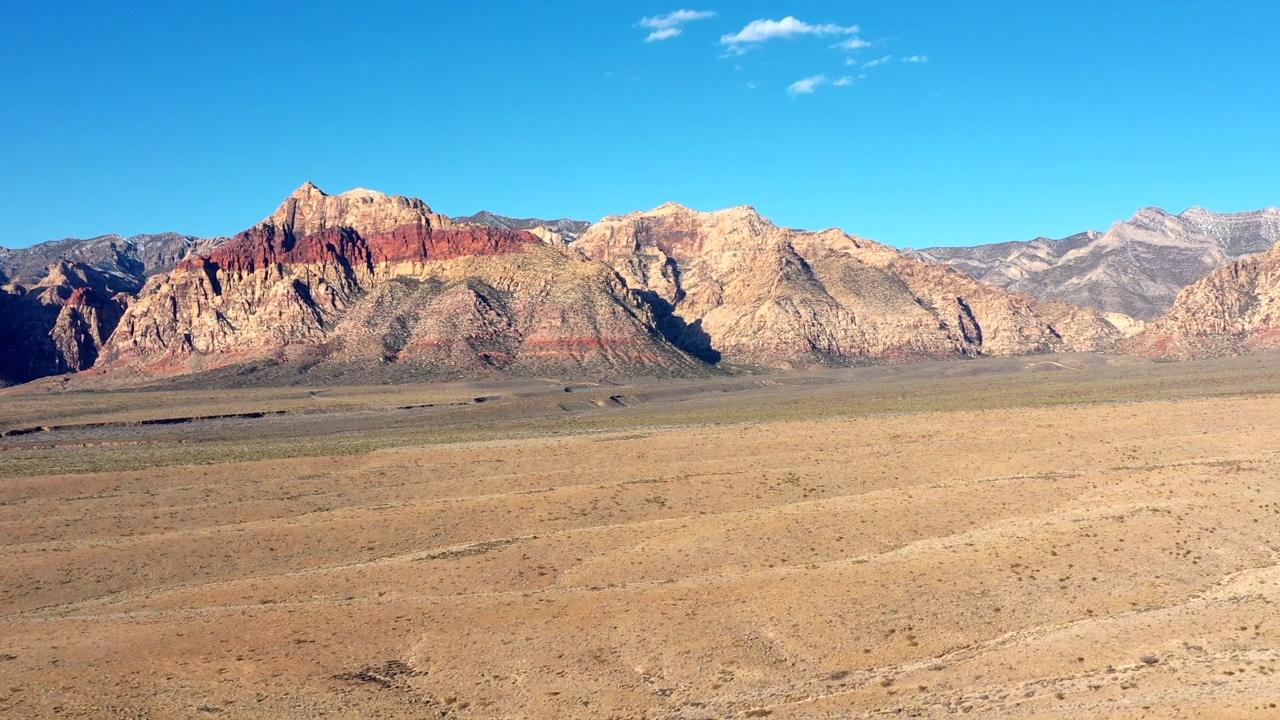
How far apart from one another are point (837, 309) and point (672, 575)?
142m

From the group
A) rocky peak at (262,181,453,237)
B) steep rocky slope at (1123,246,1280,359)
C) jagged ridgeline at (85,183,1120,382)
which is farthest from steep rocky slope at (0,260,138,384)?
steep rocky slope at (1123,246,1280,359)

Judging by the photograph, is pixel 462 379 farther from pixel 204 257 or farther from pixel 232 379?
pixel 204 257

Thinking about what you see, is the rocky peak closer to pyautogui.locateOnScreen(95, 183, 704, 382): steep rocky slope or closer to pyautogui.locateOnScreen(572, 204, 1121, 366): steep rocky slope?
pyautogui.locateOnScreen(95, 183, 704, 382): steep rocky slope

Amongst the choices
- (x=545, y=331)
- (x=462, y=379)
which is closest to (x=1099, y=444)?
(x=462, y=379)

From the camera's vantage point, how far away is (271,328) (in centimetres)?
13888

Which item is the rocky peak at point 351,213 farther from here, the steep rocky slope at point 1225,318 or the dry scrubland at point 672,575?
the steep rocky slope at point 1225,318

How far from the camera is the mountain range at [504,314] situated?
132125 millimetres

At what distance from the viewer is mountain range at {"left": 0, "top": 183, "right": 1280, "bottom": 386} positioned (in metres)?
132

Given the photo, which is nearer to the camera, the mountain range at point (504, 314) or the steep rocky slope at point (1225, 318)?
the steep rocky slope at point (1225, 318)

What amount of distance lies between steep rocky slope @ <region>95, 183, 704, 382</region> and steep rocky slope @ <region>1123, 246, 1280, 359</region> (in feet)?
225

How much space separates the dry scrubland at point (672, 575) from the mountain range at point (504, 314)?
262 ft

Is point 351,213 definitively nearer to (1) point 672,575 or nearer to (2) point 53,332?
(2) point 53,332

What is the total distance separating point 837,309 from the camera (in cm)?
16350

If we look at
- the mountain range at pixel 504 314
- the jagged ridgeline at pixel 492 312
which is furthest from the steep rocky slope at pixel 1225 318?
the jagged ridgeline at pixel 492 312
